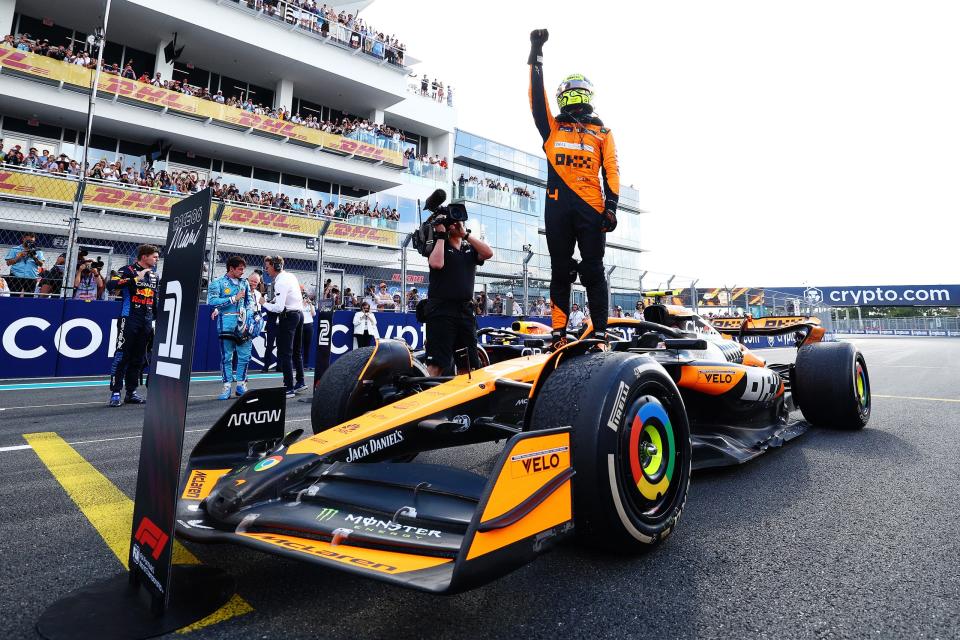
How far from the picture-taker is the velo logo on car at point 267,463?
1.63 m

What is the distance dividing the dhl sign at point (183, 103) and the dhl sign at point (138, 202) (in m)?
3.95

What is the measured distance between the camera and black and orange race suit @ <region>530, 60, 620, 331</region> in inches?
140

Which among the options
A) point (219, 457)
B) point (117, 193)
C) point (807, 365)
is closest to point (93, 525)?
point (219, 457)

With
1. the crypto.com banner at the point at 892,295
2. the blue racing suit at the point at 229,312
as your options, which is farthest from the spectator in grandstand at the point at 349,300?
the crypto.com banner at the point at 892,295

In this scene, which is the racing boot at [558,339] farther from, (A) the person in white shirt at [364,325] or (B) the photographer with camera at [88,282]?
(B) the photographer with camera at [88,282]

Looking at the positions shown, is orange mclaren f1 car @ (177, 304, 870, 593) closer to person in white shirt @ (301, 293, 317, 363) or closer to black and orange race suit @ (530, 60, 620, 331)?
black and orange race suit @ (530, 60, 620, 331)

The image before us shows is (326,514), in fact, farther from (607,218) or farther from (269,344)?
(269,344)

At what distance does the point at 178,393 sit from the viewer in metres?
1.32

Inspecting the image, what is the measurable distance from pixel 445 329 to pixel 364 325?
5938 millimetres

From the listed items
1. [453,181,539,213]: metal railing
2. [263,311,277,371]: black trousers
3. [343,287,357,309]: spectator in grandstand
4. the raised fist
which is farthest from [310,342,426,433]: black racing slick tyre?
[453,181,539,213]: metal railing

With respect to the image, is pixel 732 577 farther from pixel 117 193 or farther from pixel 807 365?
pixel 117 193

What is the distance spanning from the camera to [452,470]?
1.71m

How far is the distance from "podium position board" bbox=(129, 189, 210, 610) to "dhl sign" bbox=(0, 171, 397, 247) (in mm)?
13564

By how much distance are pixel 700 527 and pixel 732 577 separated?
0.43m
